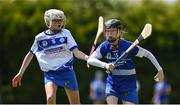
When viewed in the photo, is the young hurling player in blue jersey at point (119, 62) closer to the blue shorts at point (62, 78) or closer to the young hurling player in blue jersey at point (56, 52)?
the young hurling player in blue jersey at point (56, 52)

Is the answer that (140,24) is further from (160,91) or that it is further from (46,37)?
(46,37)

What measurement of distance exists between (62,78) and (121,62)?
0.95 m

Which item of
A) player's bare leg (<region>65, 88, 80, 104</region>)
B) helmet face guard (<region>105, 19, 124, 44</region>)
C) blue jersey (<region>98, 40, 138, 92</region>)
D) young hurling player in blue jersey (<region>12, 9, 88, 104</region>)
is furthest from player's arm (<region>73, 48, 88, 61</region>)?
player's bare leg (<region>65, 88, 80, 104</region>)

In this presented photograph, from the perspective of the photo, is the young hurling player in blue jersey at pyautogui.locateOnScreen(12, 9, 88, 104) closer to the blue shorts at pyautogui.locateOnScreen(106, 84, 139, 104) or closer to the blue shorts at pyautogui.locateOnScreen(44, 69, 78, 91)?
the blue shorts at pyautogui.locateOnScreen(44, 69, 78, 91)

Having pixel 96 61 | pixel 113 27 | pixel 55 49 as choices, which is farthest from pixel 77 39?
pixel 96 61

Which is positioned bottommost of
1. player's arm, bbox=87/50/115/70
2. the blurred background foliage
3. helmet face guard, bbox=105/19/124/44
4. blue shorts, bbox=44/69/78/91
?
the blurred background foliage

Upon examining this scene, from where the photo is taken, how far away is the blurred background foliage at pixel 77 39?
28.6 meters

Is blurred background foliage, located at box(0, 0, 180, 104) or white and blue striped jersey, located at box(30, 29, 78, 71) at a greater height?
white and blue striped jersey, located at box(30, 29, 78, 71)

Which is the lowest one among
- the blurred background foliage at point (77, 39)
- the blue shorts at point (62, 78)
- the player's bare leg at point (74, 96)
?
the blurred background foliage at point (77, 39)

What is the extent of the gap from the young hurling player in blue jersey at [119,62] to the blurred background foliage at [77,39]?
16181mm

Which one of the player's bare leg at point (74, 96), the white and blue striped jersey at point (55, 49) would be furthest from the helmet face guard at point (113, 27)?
the player's bare leg at point (74, 96)

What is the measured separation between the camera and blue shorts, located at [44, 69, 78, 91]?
12.0 m

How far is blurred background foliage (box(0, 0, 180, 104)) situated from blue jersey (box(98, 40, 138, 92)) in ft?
53.0

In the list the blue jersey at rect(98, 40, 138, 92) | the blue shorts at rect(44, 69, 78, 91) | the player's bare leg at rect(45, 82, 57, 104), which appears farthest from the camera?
the blue shorts at rect(44, 69, 78, 91)
